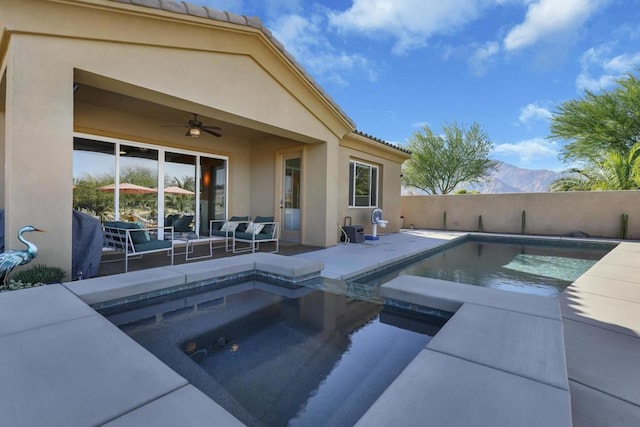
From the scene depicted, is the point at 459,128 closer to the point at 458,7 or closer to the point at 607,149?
the point at 607,149

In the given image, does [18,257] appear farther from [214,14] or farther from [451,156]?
[451,156]

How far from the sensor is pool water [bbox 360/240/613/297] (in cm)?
541

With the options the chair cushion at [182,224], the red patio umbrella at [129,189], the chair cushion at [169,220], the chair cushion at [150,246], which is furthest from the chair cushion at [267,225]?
the red patio umbrella at [129,189]

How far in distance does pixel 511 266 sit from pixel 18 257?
8363 millimetres

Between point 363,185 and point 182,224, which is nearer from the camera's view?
point 182,224

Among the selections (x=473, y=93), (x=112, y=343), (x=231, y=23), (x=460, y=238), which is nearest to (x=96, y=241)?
(x=112, y=343)

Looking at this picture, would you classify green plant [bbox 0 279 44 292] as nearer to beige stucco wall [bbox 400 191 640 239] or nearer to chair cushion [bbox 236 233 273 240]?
chair cushion [bbox 236 233 273 240]

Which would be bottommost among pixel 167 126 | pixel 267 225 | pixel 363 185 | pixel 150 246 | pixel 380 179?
pixel 150 246

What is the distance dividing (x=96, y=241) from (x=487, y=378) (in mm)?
5068

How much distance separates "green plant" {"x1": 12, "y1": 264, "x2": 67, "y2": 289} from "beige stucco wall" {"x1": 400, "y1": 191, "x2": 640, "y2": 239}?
46.2 ft

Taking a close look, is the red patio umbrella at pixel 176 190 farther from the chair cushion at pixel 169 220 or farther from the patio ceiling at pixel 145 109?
the patio ceiling at pixel 145 109

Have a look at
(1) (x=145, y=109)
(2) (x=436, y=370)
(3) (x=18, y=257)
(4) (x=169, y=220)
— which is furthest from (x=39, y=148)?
(2) (x=436, y=370)

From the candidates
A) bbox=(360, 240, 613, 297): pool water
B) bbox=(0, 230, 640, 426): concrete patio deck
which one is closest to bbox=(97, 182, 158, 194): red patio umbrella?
bbox=(0, 230, 640, 426): concrete patio deck

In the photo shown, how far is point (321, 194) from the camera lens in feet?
26.5
